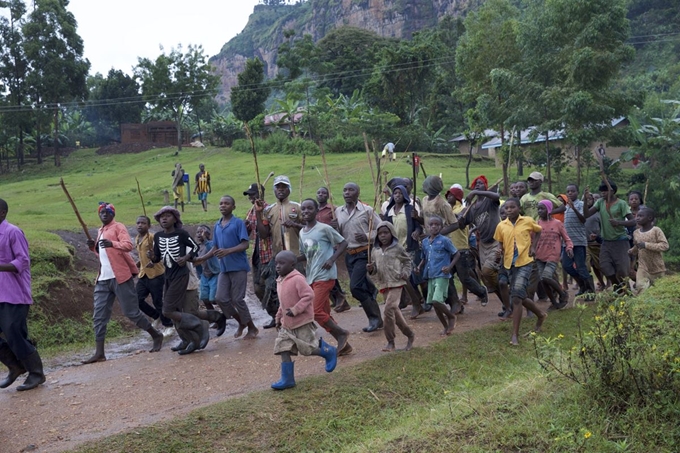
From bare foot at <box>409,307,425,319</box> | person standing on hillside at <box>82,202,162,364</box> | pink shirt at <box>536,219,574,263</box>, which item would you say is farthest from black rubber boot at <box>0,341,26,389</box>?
pink shirt at <box>536,219,574,263</box>

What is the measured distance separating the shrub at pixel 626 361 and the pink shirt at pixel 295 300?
2.07m

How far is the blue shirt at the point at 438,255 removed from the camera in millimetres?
8232

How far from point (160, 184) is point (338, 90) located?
25446 millimetres

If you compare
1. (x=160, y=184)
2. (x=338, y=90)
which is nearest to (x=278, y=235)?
(x=160, y=184)

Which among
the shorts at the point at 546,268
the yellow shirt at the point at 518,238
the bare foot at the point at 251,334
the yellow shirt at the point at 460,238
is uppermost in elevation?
the yellow shirt at the point at 518,238

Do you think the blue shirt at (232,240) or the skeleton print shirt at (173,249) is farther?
the blue shirt at (232,240)

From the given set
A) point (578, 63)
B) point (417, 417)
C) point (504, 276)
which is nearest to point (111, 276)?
point (417, 417)

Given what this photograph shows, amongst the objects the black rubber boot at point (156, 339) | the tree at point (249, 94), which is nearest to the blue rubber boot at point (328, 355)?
the black rubber boot at point (156, 339)

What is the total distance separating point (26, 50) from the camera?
145 feet

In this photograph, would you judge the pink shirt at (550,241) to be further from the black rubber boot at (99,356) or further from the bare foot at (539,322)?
the black rubber boot at (99,356)

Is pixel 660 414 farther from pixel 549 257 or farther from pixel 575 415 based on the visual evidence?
pixel 549 257

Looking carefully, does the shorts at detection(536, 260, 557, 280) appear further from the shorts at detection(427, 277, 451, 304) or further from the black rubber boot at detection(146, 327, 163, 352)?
the black rubber boot at detection(146, 327, 163, 352)

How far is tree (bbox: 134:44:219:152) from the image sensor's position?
50094 millimetres

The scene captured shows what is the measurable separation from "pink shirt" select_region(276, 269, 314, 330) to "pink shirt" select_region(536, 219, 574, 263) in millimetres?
3854
